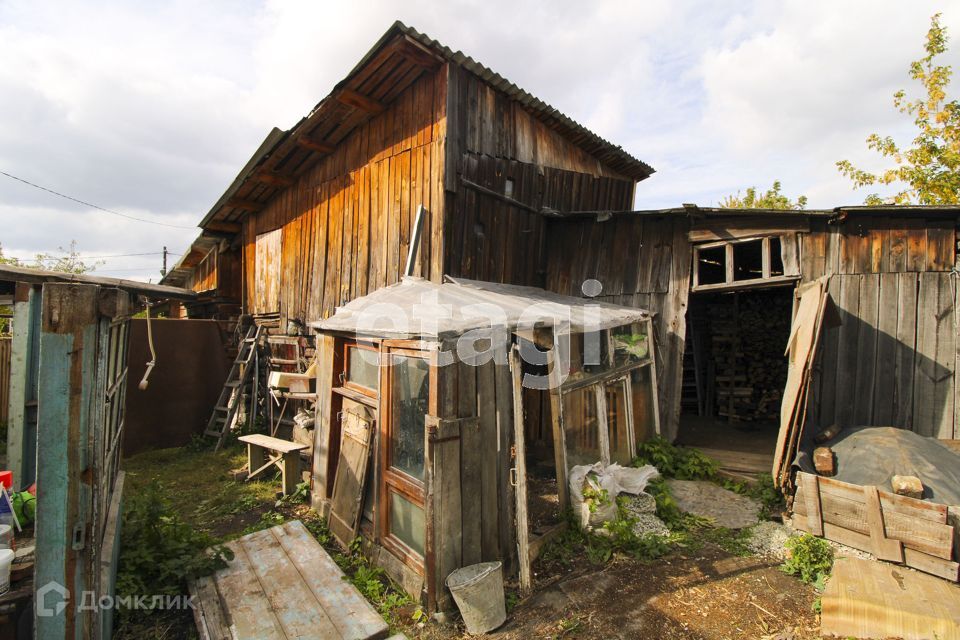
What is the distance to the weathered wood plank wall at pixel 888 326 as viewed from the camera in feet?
18.0

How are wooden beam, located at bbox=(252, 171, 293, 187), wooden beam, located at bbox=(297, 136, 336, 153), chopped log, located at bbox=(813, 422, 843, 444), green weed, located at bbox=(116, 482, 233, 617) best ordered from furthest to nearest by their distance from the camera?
1. wooden beam, located at bbox=(252, 171, 293, 187)
2. wooden beam, located at bbox=(297, 136, 336, 153)
3. chopped log, located at bbox=(813, 422, 843, 444)
4. green weed, located at bbox=(116, 482, 233, 617)

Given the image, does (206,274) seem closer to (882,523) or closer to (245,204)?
(245,204)

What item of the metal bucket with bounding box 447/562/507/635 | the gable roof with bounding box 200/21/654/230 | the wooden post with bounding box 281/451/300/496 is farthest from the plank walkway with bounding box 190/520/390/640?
the gable roof with bounding box 200/21/654/230

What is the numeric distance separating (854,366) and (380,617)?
22.3 feet

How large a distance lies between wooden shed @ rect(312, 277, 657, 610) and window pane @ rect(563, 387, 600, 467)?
2 centimetres

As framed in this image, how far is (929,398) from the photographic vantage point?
5.58 metres

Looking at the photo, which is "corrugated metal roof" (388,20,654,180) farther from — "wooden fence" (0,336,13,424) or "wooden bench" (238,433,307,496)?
"wooden fence" (0,336,13,424)

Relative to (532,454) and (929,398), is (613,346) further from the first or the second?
(929,398)

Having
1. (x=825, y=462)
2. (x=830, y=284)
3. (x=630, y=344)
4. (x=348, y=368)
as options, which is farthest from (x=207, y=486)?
(x=830, y=284)

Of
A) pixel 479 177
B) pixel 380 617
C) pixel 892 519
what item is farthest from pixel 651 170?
pixel 380 617

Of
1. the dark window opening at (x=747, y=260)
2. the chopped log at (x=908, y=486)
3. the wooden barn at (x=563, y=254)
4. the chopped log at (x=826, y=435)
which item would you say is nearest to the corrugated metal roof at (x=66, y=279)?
the wooden barn at (x=563, y=254)

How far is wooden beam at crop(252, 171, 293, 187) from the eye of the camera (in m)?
8.84

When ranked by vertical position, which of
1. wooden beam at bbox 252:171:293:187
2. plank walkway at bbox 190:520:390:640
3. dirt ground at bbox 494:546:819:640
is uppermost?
wooden beam at bbox 252:171:293:187

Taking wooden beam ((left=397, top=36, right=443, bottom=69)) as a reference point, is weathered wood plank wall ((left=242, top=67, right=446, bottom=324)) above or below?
below
